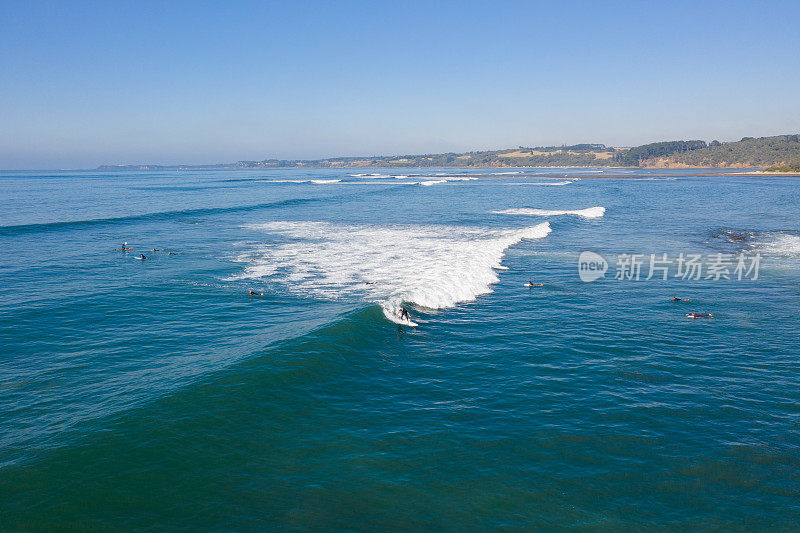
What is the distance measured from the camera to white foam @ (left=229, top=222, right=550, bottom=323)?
94.2 ft

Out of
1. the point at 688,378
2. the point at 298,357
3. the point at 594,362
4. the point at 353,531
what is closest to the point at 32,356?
the point at 298,357

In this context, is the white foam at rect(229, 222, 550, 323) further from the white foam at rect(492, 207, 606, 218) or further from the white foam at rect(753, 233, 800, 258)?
the white foam at rect(753, 233, 800, 258)

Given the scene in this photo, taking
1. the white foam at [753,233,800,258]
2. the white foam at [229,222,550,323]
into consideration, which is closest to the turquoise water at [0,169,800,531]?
the white foam at [229,222,550,323]

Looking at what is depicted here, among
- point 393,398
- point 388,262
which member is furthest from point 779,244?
point 393,398

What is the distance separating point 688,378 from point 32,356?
86.5 ft

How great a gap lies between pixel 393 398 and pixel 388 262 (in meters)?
21.5

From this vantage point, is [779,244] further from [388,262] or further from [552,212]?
[388,262]

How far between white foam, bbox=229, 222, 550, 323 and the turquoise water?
1.08 ft

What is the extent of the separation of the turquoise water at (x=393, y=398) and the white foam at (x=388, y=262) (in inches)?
12.9

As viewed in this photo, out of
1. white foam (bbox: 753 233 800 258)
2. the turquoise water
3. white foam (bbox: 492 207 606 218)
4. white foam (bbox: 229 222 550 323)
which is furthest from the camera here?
white foam (bbox: 492 207 606 218)

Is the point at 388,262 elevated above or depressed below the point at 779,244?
below

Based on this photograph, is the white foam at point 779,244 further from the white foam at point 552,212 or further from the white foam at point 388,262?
the white foam at point 552,212

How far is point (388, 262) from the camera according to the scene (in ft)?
123

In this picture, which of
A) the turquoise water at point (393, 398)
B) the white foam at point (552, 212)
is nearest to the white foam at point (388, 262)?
the turquoise water at point (393, 398)
